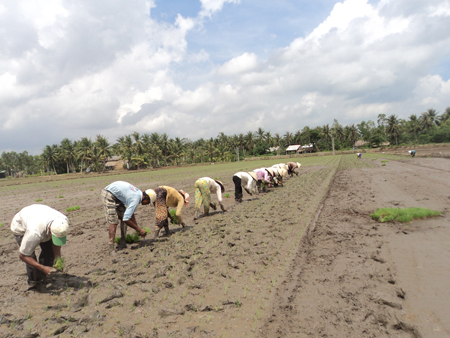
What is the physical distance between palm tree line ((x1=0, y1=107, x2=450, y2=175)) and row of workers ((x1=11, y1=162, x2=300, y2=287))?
59.5 meters

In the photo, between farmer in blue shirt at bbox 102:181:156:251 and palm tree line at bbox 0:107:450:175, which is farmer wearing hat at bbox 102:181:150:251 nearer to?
farmer in blue shirt at bbox 102:181:156:251

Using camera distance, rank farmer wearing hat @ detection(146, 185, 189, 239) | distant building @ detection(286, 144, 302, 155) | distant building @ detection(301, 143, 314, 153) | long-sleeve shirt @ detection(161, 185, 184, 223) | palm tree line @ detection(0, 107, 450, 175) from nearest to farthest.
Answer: farmer wearing hat @ detection(146, 185, 189, 239)
long-sleeve shirt @ detection(161, 185, 184, 223)
palm tree line @ detection(0, 107, 450, 175)
distant building @ detection(286, 144, 302, 155)
distant building @ detection(301, 143, 314, 153)

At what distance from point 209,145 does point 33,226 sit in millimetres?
75792

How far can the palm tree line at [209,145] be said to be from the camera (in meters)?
65.1

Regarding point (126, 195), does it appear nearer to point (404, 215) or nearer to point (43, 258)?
point (43, 258)

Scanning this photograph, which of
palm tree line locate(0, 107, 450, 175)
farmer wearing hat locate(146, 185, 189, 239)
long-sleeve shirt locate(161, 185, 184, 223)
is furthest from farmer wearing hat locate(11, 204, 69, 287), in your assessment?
palm tree line locate(0, 107, 450, 175)

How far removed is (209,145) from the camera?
79250 millimetres

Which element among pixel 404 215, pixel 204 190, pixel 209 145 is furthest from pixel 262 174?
pixel 209 145

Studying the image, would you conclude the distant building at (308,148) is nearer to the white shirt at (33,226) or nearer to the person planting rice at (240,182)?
the person planting rice at (240,182)

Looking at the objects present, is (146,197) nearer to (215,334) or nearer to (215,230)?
(215,230)

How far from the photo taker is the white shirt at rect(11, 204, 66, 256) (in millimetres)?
3891

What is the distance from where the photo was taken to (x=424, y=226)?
6.64 metres

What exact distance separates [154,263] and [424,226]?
6.59 meters

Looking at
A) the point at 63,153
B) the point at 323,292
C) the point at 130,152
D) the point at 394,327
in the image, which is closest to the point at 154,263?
the point at 323,292
